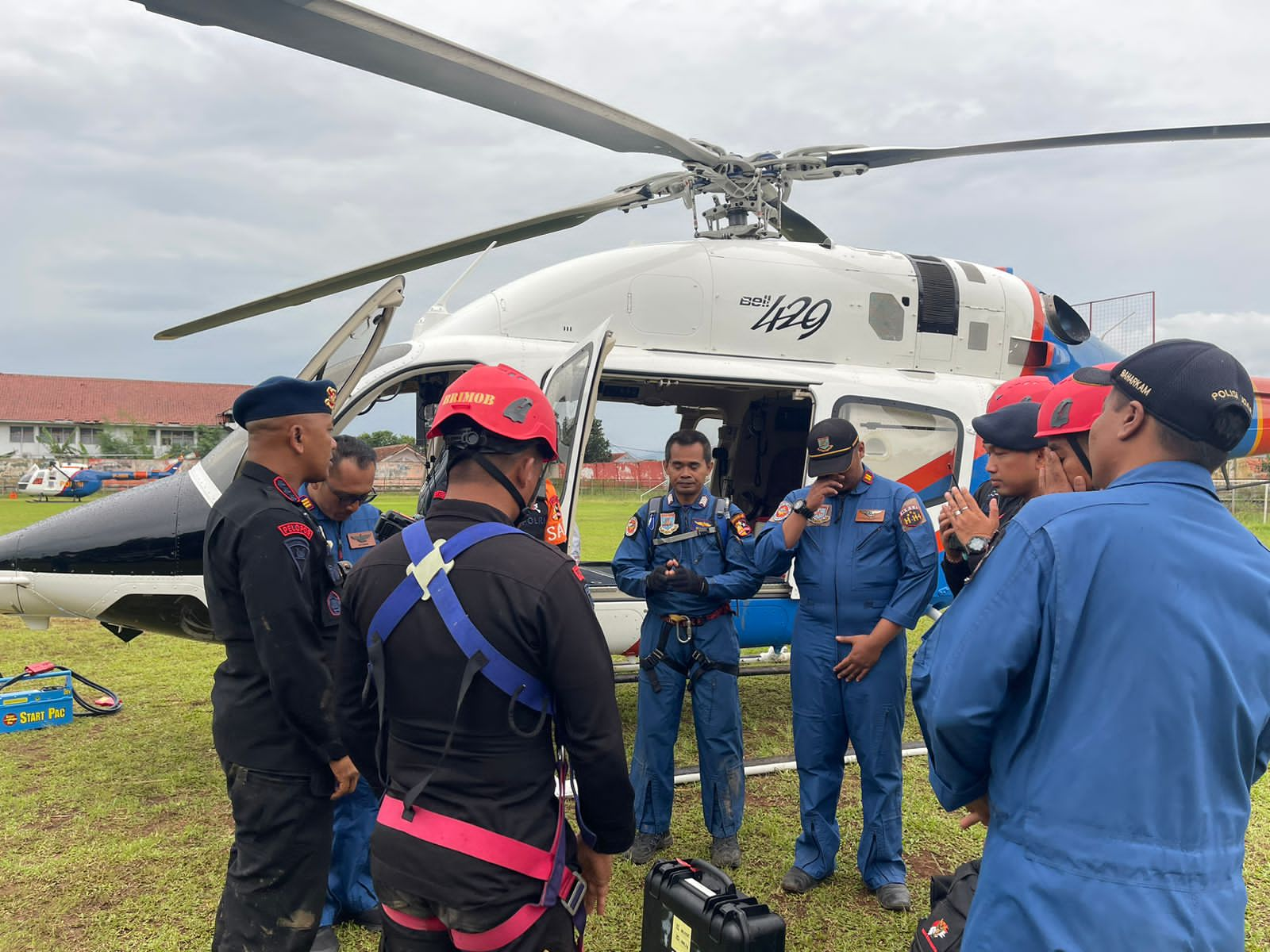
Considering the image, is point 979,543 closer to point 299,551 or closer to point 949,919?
point 949,919

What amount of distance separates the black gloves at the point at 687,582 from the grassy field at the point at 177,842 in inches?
50.8

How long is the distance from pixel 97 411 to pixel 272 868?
63082 millimetres

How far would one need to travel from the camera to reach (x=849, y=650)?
12.0 feet

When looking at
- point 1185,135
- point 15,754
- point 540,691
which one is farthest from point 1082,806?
point 15,754

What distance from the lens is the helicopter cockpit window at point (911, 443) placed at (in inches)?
209

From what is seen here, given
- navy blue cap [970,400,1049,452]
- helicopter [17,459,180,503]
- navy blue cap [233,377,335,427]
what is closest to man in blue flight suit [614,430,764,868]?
navy blue cap [970,400,1049,452]

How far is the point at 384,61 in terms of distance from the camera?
3.46m

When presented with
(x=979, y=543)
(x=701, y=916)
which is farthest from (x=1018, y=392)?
(x=701, y=916)

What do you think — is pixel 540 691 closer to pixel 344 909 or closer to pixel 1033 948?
pixel 1033 948

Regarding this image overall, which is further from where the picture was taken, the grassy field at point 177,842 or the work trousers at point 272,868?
the grassy field at point 177,842

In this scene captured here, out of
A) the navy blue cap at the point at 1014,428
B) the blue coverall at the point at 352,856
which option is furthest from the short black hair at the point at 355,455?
the navy blue cap at the point at 1014,428

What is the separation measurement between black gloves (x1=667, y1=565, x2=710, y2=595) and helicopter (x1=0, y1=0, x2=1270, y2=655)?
0.83 m

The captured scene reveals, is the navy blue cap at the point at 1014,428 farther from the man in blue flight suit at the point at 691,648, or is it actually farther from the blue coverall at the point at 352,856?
the blue coverall at the point at 352,856

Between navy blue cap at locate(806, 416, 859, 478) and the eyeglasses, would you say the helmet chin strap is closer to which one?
the eyeglasses
